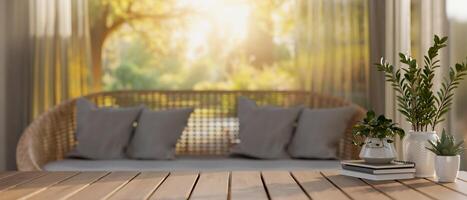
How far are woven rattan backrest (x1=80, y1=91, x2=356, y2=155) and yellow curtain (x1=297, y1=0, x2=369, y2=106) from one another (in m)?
0.23

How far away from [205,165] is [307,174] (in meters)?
1.20

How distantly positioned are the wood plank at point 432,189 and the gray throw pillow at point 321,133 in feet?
4.76

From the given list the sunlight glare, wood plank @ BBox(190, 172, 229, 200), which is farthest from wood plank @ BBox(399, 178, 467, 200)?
the sunlight glare

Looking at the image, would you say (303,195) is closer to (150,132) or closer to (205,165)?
(205,165)

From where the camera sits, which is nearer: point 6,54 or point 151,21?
point 6,54

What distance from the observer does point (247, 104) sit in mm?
3701

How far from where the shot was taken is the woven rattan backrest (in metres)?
3.87

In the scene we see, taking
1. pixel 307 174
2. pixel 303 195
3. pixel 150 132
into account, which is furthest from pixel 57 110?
pixel 303 195

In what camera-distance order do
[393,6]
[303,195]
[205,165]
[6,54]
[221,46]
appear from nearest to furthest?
[303,195] < [205,165] < [393,6] < [6,54] < [221,46]

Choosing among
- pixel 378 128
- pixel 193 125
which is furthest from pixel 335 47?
pixel 378 128

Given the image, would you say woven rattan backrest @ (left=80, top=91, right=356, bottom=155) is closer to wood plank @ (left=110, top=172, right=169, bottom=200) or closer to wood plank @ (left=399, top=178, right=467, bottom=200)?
wood plank @ (left=110, top=172, right=169, bottom=200)

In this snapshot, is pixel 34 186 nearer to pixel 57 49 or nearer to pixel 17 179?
pixel 17 179

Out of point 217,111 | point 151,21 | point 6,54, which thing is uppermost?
point 151,21

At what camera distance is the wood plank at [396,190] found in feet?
5.52
